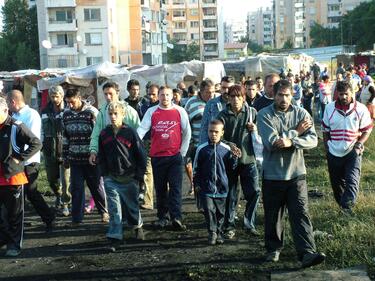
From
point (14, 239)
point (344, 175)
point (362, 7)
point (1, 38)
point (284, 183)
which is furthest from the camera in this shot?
point (362, 7)

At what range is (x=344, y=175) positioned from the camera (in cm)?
751

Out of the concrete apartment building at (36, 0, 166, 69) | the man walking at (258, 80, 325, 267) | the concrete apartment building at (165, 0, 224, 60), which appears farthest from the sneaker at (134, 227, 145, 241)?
the concrete apartment building at (165, 0, 224, 60)

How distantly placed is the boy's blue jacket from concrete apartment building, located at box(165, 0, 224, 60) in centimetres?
10722

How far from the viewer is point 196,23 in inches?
4469

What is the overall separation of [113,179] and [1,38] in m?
69.9

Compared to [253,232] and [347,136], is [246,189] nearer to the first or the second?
[253,232]

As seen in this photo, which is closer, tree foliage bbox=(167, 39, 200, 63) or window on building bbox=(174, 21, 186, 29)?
tree foliage bbox=(167, 39, 200, 63)

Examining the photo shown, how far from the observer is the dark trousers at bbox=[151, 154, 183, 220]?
746 centimetres

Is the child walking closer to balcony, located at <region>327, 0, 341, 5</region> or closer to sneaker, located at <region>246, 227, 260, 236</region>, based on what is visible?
sneaker, located at <region>246, 227, 260, 236</region>

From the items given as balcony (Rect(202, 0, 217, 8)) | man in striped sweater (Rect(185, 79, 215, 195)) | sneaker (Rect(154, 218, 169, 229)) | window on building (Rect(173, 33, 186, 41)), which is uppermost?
balcony (Rect(202, 0, 217, 8))

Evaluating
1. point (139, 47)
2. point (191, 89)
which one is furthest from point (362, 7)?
point (191, 89)

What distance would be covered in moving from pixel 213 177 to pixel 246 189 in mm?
523

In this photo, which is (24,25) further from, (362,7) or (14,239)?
(14,239)

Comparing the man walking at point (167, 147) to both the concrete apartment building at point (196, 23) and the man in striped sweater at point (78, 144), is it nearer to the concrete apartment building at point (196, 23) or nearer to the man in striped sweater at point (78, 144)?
the man in striped sweater at point (78, 144)
